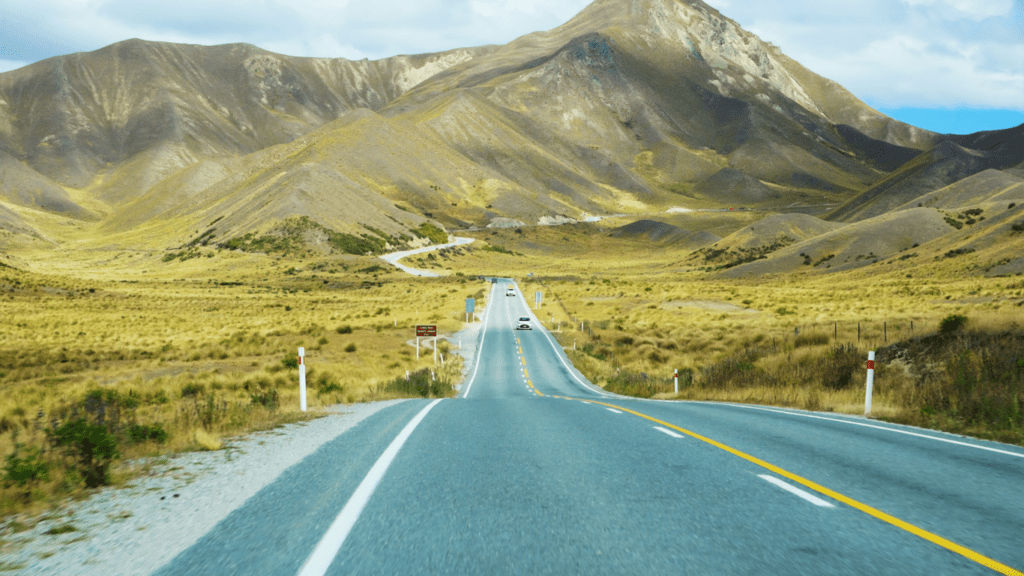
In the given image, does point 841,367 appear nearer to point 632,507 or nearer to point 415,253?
point 632,507

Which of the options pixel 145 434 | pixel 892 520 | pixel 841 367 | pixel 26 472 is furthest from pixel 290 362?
pixel 892 520

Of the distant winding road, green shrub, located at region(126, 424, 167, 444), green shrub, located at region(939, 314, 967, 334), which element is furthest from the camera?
the distant winding road

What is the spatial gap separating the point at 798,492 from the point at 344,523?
3.94 metres

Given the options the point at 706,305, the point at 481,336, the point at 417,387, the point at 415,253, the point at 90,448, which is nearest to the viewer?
the point at 90,448

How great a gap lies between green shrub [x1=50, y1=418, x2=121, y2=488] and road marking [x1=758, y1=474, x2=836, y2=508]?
6.36m

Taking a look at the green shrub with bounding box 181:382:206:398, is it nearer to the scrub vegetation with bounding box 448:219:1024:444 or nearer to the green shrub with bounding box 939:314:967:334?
the scrub vegetation with bounding box 448:219:1024:444

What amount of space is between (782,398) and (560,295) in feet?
219

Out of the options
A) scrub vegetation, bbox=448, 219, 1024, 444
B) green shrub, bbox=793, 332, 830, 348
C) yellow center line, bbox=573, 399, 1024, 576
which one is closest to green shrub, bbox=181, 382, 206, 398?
scrub vegetation, bbox=448, 219, 1024, 444

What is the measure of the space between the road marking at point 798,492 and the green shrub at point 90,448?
6.36m

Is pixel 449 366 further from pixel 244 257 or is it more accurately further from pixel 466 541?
pixel 244 257

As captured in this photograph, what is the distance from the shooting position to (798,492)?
243 inches

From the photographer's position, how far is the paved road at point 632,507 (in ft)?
14.6

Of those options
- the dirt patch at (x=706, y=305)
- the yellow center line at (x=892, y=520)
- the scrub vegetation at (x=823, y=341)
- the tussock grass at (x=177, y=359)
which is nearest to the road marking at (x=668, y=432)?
the yellow center line at (x=892, y=520)

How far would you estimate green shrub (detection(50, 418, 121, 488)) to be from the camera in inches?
260
